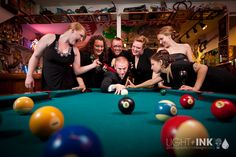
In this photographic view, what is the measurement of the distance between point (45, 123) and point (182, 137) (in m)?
0.60

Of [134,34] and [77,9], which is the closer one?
[77,9]

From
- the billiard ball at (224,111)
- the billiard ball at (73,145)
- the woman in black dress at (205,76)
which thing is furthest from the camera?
the woman in black dress at (205,76)

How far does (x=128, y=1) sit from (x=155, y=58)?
4235 millimetres

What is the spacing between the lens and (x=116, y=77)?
3.70 m

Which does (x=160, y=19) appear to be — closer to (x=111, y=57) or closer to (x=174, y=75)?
(x=111, y=57)

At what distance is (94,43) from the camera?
4.03 metres

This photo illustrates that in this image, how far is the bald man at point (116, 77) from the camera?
337cm

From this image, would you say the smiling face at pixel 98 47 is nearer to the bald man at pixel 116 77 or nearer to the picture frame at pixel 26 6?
the bald man at pixel 116 77

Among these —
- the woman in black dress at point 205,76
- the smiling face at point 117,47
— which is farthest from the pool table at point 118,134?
the smiling face at point 117,47

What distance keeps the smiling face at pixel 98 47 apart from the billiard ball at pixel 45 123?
2996mm

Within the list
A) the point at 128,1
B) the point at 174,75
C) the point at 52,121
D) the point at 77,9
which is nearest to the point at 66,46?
the point at 174,75

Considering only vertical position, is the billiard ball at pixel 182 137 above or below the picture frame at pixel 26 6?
below

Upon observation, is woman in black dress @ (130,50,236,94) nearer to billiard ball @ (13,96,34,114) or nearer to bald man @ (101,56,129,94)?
bald man @ (101,56,129,94)
